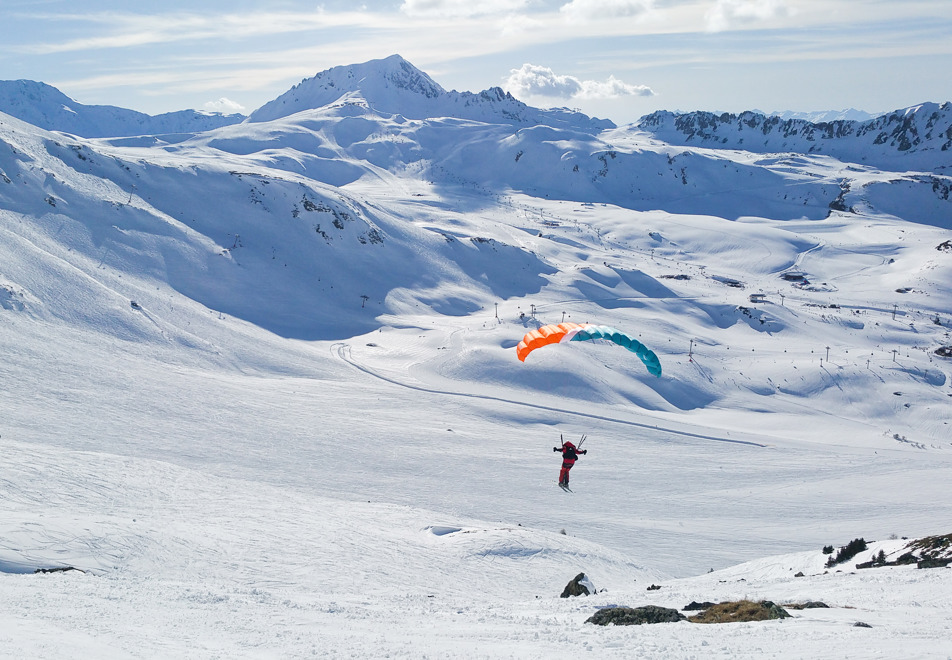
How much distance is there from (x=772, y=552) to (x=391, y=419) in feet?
68.2

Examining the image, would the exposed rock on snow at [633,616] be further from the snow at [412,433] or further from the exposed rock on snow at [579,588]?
the exposed rock on snow at [579,588]

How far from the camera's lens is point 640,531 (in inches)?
1057

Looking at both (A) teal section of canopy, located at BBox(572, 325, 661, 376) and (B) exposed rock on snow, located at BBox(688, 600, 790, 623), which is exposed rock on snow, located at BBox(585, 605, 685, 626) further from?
(A) teal section of canopy, located at BBox(572, 325, 661, 376)

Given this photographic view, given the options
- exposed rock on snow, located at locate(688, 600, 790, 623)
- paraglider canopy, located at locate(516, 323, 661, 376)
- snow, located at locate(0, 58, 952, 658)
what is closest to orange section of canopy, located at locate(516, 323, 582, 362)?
paraglider canopy, located at locate(516, 323, 661, 376)

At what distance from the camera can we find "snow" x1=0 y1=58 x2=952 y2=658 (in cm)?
1305

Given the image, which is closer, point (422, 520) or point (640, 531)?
point (422, 520)

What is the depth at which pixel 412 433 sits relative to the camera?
35844 mm

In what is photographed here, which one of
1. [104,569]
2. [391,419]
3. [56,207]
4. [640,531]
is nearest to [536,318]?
[391,419]

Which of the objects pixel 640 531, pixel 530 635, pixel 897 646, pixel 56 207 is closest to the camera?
pixel 897 646

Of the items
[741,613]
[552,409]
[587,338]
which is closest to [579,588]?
[741,613]

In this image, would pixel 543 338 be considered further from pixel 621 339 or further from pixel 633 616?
pixel 633 616

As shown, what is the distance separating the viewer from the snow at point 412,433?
13.1m

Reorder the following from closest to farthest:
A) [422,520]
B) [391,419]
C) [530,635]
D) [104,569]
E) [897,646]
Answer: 1. [897,646]
2. [530,635]
3. [104,569]
4. [422,520]
5. [391,419]

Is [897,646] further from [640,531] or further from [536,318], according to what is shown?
[536,318]
